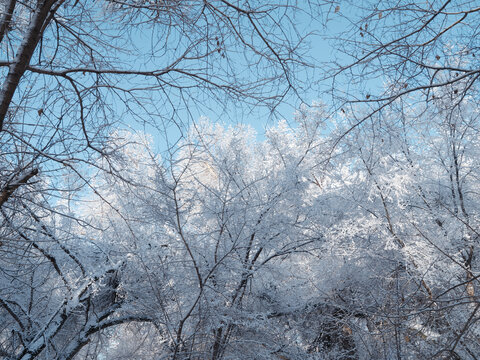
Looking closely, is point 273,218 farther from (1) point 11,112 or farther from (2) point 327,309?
(1) point 11,112

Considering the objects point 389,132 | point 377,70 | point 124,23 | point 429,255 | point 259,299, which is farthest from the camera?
point 259,299

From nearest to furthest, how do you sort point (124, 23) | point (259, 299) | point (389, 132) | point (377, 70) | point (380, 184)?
point (124, 23), point (377, 70), point (389, 132), point (259, 299), point (380, 184)

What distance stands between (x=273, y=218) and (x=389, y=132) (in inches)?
149

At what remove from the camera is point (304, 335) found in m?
6.36

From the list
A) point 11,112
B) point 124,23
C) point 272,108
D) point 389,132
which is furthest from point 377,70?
point 11,112

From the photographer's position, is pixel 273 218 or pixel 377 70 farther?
pixel 273 218

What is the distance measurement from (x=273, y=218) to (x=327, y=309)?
235 cm

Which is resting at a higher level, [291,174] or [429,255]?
[291,174]

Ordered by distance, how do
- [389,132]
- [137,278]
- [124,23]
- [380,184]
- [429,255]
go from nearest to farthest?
[124,23] → [389,132] → [429,255] → [137,278] → [380,184]

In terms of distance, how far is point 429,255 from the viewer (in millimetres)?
5891

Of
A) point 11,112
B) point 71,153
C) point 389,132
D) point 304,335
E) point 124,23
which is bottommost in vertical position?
point 304,335

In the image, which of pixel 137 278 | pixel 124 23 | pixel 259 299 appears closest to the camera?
pixel 124 23

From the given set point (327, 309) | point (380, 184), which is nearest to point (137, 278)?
point (327, 309)

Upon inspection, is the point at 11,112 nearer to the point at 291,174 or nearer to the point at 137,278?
the point at 137,278
